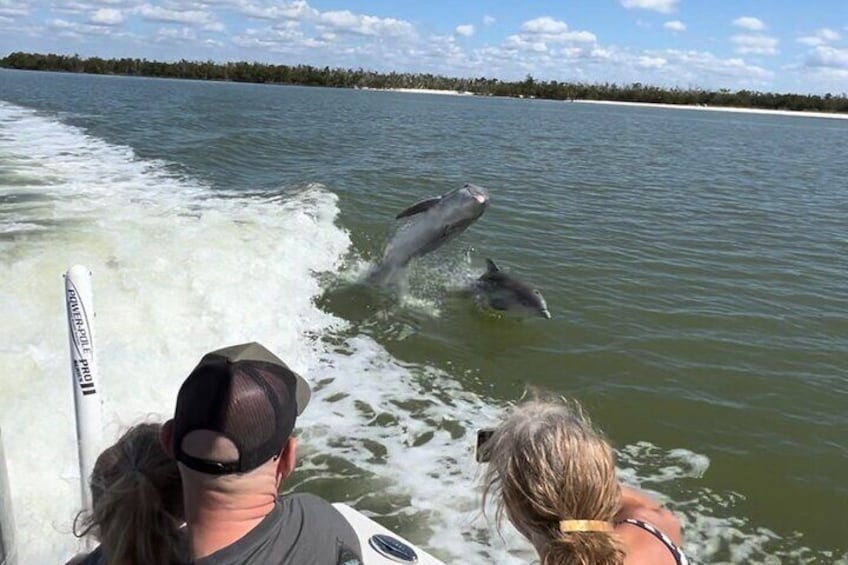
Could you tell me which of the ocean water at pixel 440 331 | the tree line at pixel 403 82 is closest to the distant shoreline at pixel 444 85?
the tree line at pixel 403 82

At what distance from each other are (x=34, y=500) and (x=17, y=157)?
560 inches

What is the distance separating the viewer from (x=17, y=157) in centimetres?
1684

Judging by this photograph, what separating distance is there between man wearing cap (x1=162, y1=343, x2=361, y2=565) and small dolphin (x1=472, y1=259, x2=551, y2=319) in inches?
304

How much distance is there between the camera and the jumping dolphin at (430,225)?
1084 centimetres

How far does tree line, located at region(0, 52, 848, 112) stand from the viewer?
110125 millimetres

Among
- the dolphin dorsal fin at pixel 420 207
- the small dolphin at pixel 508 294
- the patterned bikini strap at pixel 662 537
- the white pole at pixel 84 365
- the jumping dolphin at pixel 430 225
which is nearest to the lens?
the patterned bikini strap at pixel 662 537

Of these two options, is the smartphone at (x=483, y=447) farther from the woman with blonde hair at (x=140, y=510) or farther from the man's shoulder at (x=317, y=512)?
the woman with blonde hair at (x=140, y=510)

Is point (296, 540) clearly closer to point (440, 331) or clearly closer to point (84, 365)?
point (84, 365)

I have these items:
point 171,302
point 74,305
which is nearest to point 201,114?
point 171,302

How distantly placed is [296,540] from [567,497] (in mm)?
871

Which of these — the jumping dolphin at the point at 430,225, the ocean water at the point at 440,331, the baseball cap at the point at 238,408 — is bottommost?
the ocean water at the point at 440,331

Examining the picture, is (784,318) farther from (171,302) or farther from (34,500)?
(34,500)

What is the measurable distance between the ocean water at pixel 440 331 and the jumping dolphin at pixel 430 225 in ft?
1.29

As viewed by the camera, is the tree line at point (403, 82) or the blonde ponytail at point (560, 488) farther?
the tree line at point (403, 82)
